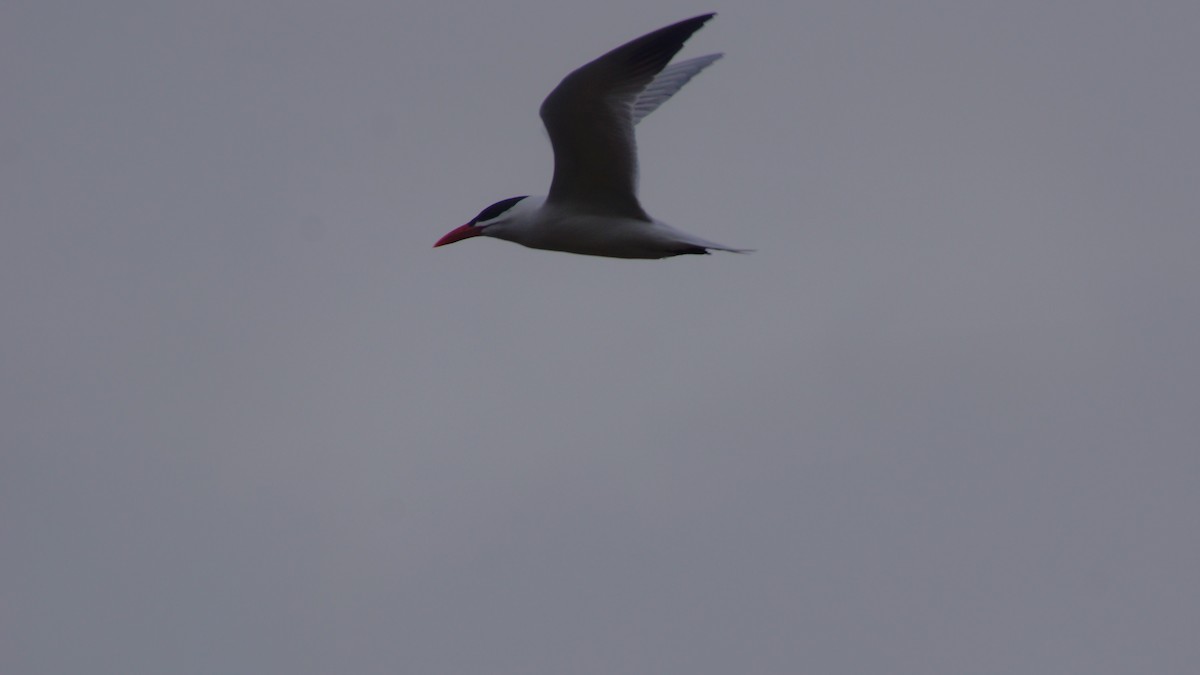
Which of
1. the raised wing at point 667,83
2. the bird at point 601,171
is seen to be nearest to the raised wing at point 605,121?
the bird at point 601,171

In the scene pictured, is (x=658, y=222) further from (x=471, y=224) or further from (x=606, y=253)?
(x=471, y=224)

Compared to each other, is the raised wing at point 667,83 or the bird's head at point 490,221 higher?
the raised wing at point 667,83

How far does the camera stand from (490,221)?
1352cm

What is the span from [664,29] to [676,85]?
168 centimetres

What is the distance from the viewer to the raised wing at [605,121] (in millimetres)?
12242

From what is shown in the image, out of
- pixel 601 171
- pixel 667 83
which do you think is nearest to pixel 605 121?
pixel 601 171

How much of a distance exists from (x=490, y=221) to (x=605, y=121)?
1454mm

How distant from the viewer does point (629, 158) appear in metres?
12.7

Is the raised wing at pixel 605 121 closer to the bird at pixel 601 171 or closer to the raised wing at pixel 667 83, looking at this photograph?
the bird at pixel 601 171

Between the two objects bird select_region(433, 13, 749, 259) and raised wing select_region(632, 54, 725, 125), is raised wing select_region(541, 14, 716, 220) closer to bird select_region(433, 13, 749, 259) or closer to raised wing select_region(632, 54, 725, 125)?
bird select_region(433, 13, 749, 259)

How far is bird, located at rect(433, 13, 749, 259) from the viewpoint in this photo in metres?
12.3

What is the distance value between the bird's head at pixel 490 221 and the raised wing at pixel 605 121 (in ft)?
1.61

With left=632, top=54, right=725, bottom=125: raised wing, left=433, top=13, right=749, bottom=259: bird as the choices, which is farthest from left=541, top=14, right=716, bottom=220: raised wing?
left=632, top=54, right=725, bottom=125: raised wing

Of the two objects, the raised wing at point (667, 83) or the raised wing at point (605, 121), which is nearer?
the raised wing at point (605, 121)
